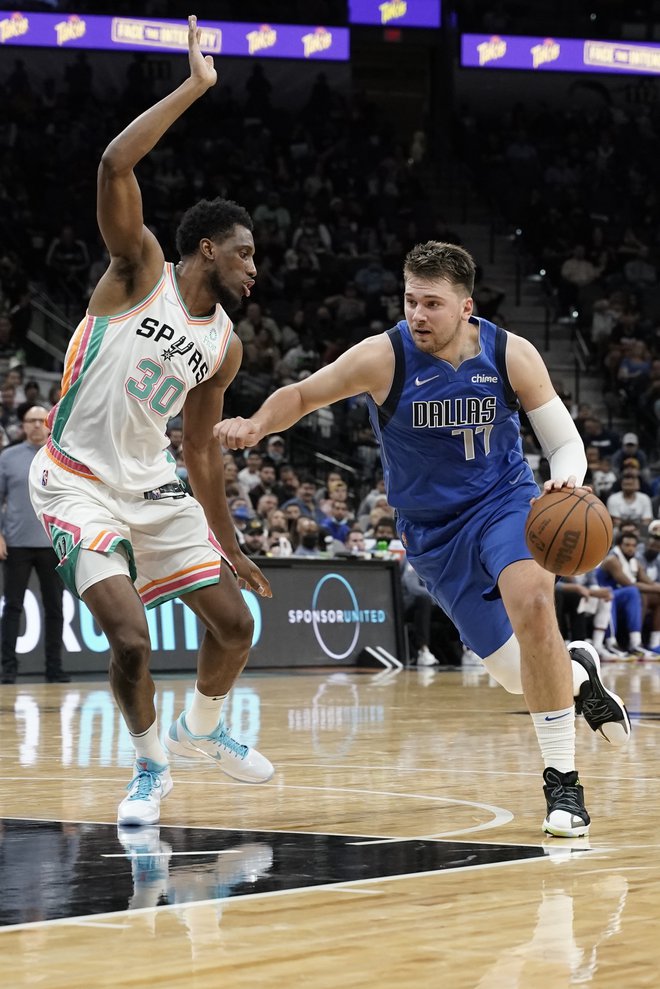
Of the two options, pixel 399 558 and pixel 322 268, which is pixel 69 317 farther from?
pixel 399 558

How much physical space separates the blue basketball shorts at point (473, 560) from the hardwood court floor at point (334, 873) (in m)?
0.60

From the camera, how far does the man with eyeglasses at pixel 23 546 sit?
37.4ft

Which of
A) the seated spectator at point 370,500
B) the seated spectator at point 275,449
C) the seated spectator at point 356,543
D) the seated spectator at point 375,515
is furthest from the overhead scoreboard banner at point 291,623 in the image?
the seated spectator at point 275,449

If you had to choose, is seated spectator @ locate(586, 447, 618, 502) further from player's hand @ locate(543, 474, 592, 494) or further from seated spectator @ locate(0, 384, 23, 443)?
player's hand @ locate(543, 474, 592, 494)

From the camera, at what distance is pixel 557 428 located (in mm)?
4855

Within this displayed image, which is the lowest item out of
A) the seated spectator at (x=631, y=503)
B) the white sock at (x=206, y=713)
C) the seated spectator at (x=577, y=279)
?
the white sock at (x=206, y=713)

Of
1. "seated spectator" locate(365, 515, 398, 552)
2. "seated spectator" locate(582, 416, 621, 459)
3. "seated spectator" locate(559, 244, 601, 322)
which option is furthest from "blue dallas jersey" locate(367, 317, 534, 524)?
"seated spectator" locate(559, 244, 601, 322)

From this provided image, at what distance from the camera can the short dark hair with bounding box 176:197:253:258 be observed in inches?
203

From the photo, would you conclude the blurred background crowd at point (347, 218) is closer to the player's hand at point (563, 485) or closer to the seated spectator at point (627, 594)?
the seated spectator at point (627, 594)

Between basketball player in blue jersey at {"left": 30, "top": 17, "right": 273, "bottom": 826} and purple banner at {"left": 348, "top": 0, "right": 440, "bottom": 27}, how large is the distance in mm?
19212

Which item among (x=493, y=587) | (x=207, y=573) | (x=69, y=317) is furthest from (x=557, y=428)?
(x=69, y=317)

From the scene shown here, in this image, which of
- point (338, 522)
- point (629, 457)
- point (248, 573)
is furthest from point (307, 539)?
point (248, 573)

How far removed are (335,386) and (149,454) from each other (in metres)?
0.70

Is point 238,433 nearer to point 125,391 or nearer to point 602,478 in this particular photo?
point 125,391
